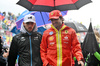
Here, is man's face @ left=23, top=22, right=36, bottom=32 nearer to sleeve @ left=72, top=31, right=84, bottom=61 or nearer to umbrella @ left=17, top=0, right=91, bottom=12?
sleeve @ left=72, top=31, right=84, bottom=61

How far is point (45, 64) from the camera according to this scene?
2.86 meters

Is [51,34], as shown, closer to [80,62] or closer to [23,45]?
[23,45]

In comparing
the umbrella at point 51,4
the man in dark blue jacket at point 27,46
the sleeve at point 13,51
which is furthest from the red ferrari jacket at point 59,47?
the umbrella at point 51,4

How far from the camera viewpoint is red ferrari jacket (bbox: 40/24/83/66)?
2941 mm

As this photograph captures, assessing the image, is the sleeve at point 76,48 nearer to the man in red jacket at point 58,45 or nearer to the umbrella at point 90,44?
the man in red jacket at point 58,45

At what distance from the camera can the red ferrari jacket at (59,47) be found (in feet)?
9.65

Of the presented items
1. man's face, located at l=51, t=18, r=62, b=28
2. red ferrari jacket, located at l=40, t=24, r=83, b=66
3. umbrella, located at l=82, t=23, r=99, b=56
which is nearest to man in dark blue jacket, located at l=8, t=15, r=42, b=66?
red ferrari jacket, located at l=40, t=24, r=83, b=66

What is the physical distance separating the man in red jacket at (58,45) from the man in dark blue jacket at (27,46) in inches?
7.2

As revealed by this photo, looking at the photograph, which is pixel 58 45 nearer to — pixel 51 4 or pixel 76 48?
pixel 76 48

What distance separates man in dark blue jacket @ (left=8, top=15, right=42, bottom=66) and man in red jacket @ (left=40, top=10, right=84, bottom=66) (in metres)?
0.18

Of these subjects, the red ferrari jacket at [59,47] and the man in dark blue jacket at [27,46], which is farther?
the man in dark blue jacket at [27,46]

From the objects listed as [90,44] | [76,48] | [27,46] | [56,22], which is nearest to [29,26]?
[27,46]

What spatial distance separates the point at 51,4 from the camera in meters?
4.51

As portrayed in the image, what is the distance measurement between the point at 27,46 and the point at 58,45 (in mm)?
686
